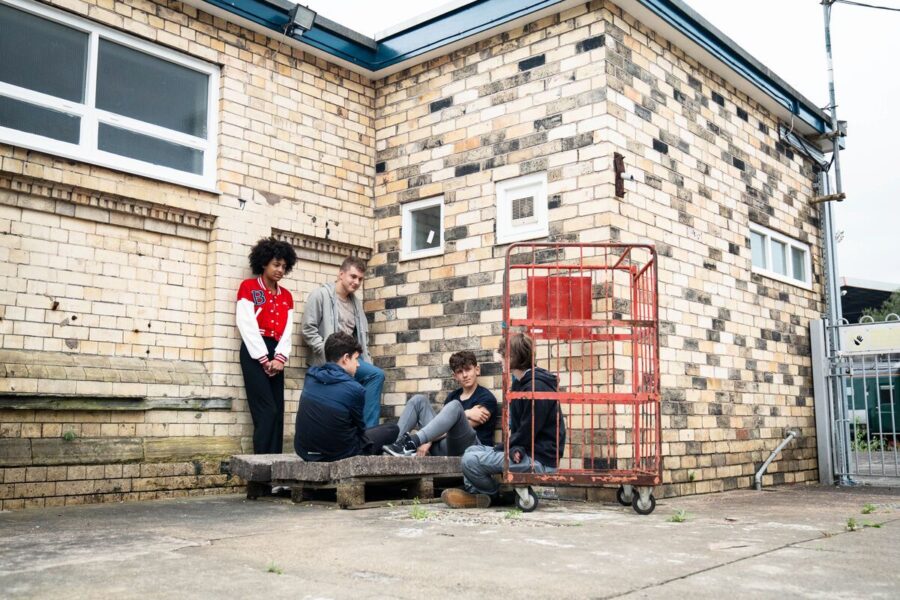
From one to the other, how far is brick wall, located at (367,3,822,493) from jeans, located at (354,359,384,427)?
0.44 metres

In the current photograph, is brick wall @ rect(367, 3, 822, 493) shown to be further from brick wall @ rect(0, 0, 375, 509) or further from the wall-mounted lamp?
the wall-mounted lamp

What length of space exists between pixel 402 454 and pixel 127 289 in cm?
272

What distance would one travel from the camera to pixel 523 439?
5.75 metres

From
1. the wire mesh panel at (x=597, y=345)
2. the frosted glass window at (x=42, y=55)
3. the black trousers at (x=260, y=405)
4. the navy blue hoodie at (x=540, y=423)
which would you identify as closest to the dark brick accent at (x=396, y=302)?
the black trousers at (x=260, y=405)

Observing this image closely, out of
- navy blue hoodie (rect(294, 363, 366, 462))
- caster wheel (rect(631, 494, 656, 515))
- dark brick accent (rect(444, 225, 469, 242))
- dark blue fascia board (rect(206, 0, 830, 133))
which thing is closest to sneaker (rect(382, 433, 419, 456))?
navy blue hoodie (rect(294, 363, 366, 462))

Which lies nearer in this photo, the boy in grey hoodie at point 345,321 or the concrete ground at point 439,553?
the concrete ground at point 439,553

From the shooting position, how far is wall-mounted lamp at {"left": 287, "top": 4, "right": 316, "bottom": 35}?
25.8 ft

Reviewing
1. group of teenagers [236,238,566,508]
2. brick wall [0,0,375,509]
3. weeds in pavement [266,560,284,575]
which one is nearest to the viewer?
weeds in pavement [266,560,284,575]

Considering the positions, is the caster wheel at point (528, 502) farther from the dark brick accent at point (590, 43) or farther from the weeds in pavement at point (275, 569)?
the dark brick accent at point (590, 43)

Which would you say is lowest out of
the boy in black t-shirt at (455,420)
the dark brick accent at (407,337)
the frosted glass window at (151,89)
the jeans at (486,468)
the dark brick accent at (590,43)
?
the jeans at (486,468)

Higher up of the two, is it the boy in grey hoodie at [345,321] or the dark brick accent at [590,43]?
the dark brick accent at [590,43]

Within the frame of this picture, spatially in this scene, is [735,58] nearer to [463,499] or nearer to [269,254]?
[269,254]

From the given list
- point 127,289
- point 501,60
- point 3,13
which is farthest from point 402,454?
point 3,13

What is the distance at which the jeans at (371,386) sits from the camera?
307 inches
